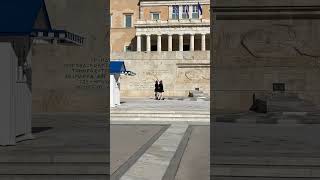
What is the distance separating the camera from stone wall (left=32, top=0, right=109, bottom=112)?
1260 inches

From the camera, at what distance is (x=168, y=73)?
51.7m

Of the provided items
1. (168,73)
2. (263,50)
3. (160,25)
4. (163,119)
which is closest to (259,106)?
(263,50)

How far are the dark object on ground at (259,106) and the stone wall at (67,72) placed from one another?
10638 mm

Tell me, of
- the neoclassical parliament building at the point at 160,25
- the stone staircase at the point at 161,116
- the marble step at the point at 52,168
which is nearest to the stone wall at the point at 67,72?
the stone staircase at the point at 161,116

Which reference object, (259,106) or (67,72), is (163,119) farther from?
(67,72)

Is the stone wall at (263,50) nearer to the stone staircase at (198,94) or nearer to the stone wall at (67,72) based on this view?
the stone wall at (67,72)

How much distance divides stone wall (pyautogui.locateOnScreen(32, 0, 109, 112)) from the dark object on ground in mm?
10638

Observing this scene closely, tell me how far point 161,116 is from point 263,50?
21.8 feet

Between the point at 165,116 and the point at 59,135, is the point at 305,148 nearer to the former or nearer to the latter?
the point at 59,135

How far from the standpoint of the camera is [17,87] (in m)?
12.5

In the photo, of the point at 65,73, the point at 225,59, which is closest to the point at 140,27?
the point at 65,73

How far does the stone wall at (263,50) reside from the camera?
25297 mm

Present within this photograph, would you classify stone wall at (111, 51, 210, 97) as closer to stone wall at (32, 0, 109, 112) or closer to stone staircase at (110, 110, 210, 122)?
stone wall at (32, 0, 109, 112)

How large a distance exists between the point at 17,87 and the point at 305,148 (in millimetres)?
7479
